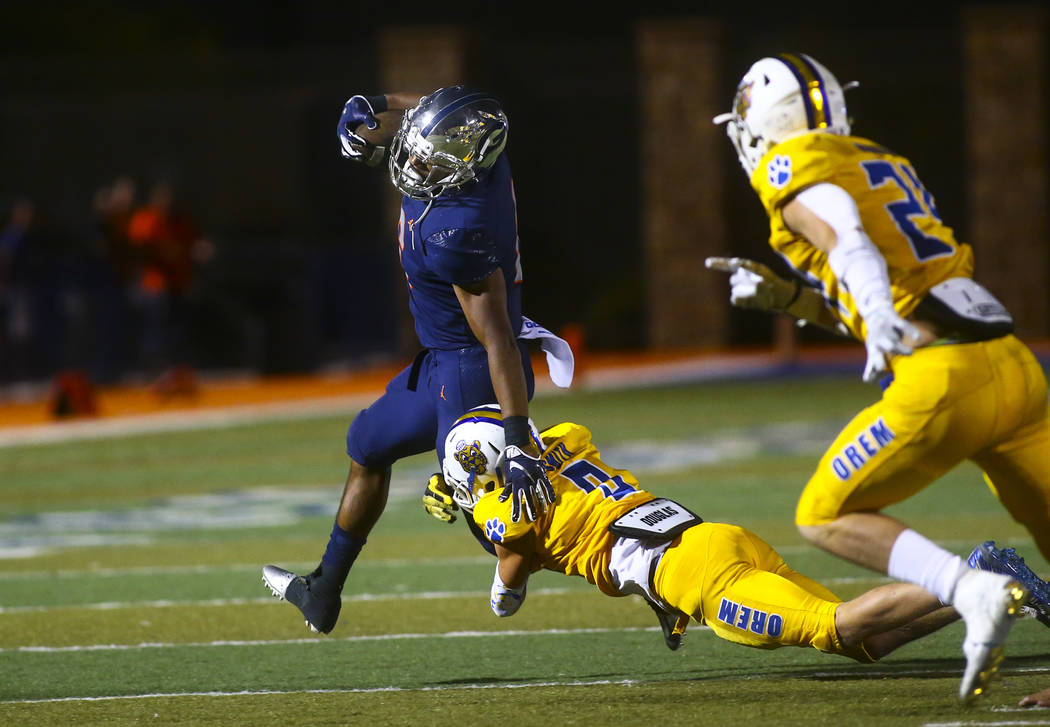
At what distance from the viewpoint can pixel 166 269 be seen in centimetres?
1605

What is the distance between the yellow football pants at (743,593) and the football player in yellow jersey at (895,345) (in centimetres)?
28

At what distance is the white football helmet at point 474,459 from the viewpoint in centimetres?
523

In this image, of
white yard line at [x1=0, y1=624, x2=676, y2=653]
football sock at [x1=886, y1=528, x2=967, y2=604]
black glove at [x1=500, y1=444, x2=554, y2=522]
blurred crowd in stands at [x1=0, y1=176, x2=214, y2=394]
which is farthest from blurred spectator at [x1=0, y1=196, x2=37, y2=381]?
football sock at [x1=886, y1=528, x2=967, y2=604]

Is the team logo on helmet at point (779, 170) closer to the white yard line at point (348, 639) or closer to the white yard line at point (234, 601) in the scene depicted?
the white yard line at point (348, 639)

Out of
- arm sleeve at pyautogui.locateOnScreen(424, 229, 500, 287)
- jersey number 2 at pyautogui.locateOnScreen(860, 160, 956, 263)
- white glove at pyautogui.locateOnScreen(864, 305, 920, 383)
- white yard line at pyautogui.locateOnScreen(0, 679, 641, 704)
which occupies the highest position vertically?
jersey number 2 at pyautogui.locateOnScreen(860, 160, 956, 263)

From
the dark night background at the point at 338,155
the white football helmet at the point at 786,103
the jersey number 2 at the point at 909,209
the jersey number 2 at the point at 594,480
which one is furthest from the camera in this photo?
the dark night background at the point at 338,155

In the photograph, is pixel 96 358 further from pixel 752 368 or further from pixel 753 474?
pixel 753 474

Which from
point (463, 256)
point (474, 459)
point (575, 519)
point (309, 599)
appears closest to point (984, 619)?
point (575, 519)

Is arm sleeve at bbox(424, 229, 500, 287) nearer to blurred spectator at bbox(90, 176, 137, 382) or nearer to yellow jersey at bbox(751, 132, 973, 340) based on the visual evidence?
yellow jersey at bbox(751, 132, 973, 340)

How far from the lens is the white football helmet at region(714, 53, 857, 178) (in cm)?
466

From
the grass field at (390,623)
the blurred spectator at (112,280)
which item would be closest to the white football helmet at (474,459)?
the grass field at (390,623)

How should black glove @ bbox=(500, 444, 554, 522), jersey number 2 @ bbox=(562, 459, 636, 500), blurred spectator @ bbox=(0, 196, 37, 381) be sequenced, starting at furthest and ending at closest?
blurred spectator @ bbox=(0, 196, 37, 381)
jersey number 2 @ bbox=(562, 459, 636, 500)
black glove @ bbox=(500, 444, 554, 522)

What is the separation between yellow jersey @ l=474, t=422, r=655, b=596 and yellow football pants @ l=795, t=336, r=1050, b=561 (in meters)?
0.69

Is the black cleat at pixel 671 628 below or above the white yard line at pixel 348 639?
above
